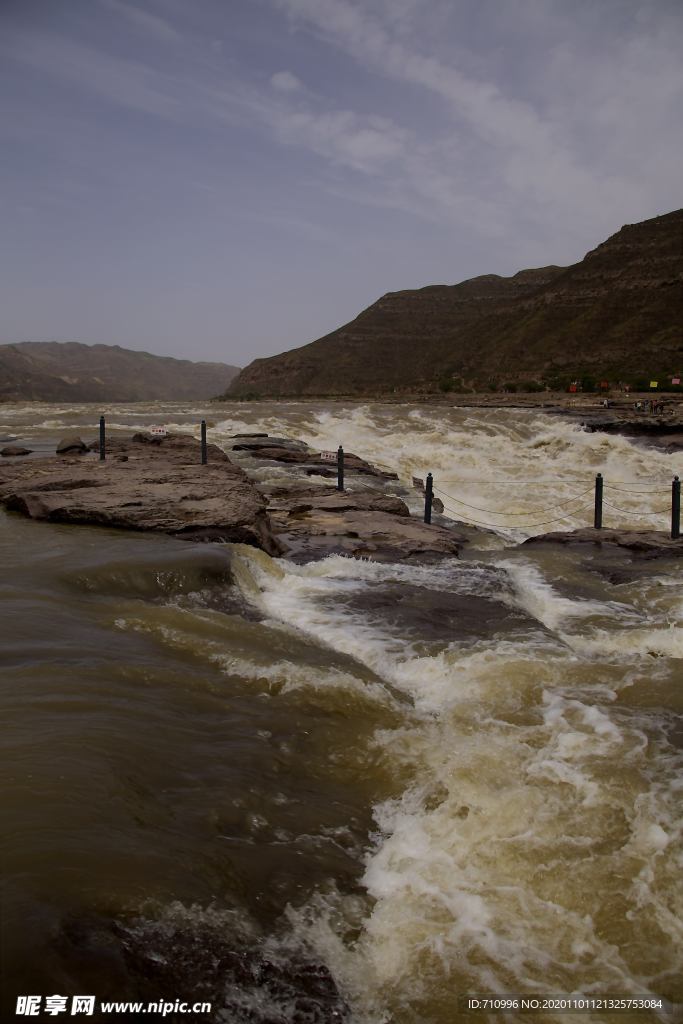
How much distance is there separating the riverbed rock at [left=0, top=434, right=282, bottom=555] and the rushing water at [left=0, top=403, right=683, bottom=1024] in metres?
1.38

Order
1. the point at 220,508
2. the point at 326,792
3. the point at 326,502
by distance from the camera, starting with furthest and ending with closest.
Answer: the point at 326,502, the point at 220,508, the point at 326,792

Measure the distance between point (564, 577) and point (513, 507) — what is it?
23.4 ft

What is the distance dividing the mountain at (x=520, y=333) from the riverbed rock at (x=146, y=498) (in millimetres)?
50579

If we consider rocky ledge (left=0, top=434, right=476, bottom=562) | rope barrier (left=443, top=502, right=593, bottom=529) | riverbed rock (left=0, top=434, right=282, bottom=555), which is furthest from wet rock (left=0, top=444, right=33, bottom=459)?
rope barrier (left=443, top=502, right=593, bottom=529)

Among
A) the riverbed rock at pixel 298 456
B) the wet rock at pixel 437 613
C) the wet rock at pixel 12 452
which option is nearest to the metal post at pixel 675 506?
the wet rock at pixel 437 613

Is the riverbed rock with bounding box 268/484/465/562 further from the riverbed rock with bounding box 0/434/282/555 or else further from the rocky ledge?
the riverbed rock with bounding box 0/434/282/555

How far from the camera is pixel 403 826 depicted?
3.59 metres

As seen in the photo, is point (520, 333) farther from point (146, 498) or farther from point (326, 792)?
point (326, 792)

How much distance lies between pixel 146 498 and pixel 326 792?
6.51 meters

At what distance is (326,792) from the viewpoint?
149 inches

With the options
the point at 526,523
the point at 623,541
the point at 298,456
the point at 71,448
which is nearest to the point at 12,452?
the point at 71,448

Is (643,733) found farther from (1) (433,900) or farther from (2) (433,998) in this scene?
(2) (433,998)

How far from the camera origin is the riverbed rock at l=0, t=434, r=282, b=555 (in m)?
8.70

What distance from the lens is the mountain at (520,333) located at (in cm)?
6862
